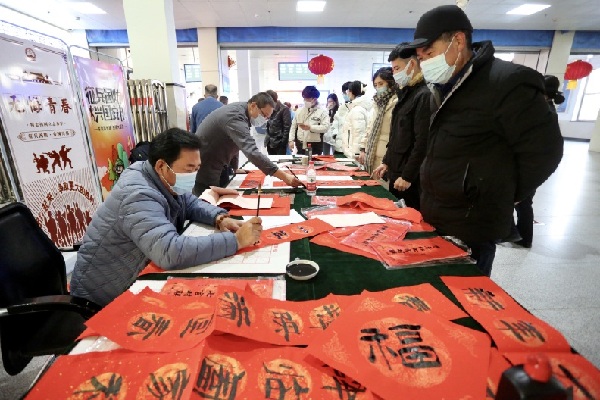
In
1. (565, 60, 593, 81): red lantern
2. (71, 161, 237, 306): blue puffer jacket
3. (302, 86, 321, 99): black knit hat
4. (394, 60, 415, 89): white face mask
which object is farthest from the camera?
(565, 60, 593, 81): red lantern

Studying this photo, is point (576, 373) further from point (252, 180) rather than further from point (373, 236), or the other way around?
point (252, 180)

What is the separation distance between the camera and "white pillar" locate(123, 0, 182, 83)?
393 centimetres

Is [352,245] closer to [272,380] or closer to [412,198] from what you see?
[272,380]

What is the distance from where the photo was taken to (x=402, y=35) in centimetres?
812

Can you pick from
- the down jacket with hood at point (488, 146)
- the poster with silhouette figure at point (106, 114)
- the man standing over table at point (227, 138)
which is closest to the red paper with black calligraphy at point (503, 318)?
A: the down jacket with hood at point (488, 146)

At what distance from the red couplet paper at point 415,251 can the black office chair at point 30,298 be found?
105cm

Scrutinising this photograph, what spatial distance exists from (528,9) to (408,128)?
700 centimetres

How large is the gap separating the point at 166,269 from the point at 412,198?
1643 mm

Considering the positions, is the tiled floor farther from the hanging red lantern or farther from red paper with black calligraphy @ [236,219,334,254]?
the hanging red lantern

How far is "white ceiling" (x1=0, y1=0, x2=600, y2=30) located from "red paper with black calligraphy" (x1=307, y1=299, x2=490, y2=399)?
6683 millimetres

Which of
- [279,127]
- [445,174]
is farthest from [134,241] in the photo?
[279,127]

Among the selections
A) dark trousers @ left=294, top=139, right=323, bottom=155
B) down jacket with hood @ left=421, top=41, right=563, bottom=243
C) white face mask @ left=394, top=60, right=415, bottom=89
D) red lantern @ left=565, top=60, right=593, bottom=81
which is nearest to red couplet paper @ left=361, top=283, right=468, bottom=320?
down jacket with hood @ left=421, top=41, right=563, bottom=243

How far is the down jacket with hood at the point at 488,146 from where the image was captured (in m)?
1.11

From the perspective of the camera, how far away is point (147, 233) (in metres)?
1.04
